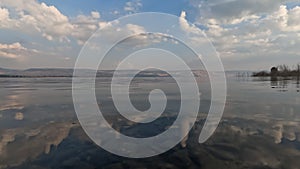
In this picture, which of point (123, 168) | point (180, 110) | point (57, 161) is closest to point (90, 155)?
point (57, 161)

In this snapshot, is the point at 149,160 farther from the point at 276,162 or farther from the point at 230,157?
the point at 276,162

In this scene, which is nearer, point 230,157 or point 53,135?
point 230,157

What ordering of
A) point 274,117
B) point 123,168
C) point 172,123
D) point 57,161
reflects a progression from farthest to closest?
point 274,117, point 172,123, point 57,161, point 123,168

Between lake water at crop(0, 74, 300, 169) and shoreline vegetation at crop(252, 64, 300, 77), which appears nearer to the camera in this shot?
lake water at crop(0, 74, 300, 169)

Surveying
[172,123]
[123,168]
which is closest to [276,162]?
[123,168]

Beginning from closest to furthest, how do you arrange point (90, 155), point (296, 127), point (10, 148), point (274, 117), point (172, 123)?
point (90, 155), point (10, 148), point (296, 127), point (172, 123), point (274, 117)

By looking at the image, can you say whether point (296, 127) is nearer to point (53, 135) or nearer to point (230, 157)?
point (230, 157)

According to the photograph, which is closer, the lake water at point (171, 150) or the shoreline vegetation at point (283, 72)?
the lake water at point (171, 150)

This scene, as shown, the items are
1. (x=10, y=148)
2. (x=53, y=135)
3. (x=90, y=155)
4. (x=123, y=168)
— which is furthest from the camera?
(x=53, y=135)

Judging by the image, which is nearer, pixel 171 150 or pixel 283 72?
pixel 171 150
